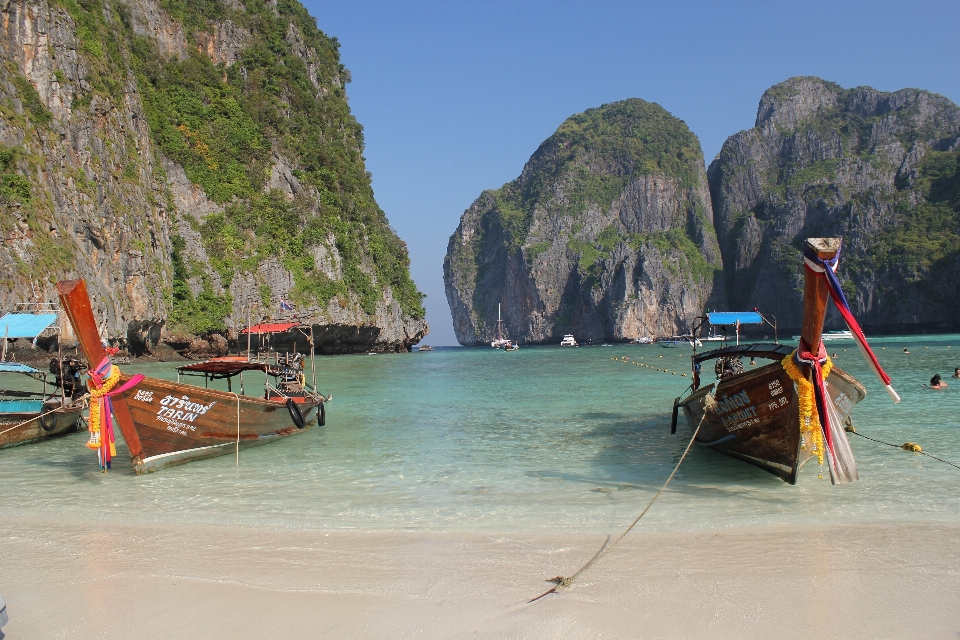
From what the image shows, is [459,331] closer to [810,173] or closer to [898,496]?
[810,173]

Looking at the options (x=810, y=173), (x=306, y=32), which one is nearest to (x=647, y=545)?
(x=306, y=32)

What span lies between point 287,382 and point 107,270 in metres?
19.6

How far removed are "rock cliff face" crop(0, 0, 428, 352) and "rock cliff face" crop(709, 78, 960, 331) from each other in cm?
6800

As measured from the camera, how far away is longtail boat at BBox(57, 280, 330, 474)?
8600 millimetres

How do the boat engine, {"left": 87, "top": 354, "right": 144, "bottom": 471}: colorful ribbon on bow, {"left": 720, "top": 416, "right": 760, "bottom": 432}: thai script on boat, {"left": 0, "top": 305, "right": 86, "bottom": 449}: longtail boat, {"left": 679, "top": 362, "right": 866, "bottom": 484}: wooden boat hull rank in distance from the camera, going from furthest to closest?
the boat engine
{"left": 0, "top": 305, "right": 86, "bottom": 449}: longtail boat
{"left": 87, "top": 354, "right": 144, "bottom": 471}: colorful ribbon on bow
{"left": 720, "top": 416, "right": 760, "bottom": 432}: thai script on boat
{"left": 679, "top": 362, "right": 866, "bottom": 484}: wooden boat hull

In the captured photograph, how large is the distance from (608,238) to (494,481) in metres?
121

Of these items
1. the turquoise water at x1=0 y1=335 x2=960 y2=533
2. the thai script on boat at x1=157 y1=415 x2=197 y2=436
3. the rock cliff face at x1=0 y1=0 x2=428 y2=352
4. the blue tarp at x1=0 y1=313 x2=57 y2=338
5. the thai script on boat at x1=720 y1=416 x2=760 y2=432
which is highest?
the rock cliff face at x1=0 y1=0 x2=428 y2=352

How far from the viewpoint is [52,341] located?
88.7ft

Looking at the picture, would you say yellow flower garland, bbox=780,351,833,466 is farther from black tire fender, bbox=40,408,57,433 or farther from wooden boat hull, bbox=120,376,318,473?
black tire fender, bbox=40,408,57,433

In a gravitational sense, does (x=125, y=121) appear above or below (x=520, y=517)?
above

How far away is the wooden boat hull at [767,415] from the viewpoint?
24.9 ft

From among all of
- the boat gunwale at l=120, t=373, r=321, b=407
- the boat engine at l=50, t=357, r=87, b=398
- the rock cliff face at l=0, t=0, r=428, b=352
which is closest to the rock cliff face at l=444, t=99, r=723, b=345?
the rock cliff face at l=0, t=0, r=428, b=352

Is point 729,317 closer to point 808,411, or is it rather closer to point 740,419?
point 740,419

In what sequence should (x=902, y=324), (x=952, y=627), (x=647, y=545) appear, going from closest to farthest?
(x=952, y=627), (x=647, y=545), (x=902, y=324)
